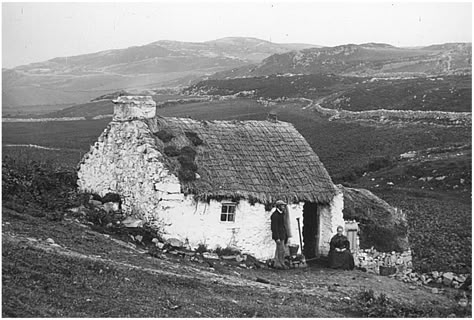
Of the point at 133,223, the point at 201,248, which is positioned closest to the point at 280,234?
the point at 201,248

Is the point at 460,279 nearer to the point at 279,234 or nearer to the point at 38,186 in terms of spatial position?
the point at 279,234

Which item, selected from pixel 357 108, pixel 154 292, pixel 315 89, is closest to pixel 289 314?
pixel 154 292

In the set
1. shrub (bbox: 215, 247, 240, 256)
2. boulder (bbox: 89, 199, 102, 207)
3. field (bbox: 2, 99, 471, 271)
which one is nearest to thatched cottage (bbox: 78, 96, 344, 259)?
shrub (bbox: 215, 247, 240, 256)

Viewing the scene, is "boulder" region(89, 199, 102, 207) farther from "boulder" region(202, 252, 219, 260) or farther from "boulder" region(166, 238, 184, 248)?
"boulder" region(202, 252, 219, 260)

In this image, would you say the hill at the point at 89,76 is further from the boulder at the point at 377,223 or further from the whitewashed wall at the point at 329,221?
the whitewashed wall at the point at 329,221

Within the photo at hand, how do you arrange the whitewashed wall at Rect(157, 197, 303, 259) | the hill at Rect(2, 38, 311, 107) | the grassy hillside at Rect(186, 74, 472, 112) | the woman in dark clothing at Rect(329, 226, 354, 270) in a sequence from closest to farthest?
the whitewashed wall at Rect(157, 197, 303, 259) < the woman in dark clothing at Rect(329, 226, 354, 270) < the grassy hillside at Rect(186, 74, 472, 112) < the hill at Rect(2, 38, 311, 107)

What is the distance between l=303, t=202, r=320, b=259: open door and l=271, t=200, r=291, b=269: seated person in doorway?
7.00 feet

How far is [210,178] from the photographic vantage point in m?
21.1

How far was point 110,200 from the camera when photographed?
21797 millimetres

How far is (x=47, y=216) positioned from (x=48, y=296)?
7.74 m

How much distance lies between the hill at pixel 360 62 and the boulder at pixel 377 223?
104563 mm

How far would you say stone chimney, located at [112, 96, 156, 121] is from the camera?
71.6 feet

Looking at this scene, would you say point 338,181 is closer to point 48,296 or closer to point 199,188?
point 199,188

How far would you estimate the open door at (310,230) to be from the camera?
2317 cm
